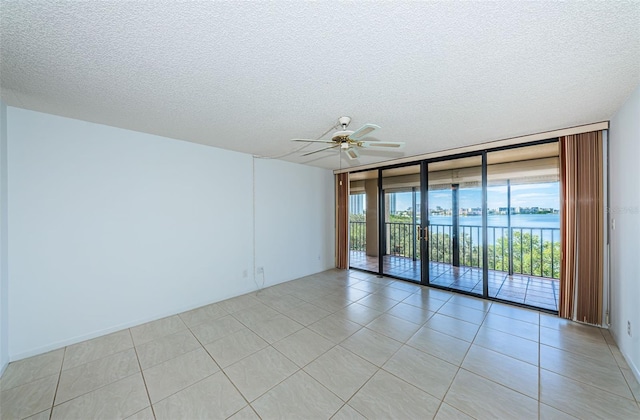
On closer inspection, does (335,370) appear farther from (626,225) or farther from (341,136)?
(626,225)

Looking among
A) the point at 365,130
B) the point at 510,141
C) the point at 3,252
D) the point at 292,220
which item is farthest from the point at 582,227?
the point at 3,252

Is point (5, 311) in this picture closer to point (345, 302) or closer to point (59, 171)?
point (59, 171)

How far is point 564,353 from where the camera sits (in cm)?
224

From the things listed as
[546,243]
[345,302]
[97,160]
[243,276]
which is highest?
[97,160]

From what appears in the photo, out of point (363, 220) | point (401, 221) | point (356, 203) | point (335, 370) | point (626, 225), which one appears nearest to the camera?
point (335, 370)

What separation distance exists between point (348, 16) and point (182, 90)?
151 centimetres

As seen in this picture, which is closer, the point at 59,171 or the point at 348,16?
the point at 348,16

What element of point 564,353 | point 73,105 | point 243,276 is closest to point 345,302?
point 243,276

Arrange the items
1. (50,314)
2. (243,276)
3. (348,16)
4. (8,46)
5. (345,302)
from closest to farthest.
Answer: (348,16) → (8,46) → (50,314) → (345,302) → (243,276)

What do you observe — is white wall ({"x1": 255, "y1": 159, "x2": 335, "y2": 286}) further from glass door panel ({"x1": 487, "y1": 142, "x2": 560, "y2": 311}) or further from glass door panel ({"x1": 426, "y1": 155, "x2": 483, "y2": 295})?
glass door panel ({"x1": 487, "y1": 142, "x2": 560, "y2": 311})

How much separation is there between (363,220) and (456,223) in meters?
2.37

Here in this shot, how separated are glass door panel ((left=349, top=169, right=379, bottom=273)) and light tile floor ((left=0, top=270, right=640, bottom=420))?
2.86 metres

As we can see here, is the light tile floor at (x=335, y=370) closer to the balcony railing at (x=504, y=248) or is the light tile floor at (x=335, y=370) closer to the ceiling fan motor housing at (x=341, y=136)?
the balcony railing at (x=504, y=248)

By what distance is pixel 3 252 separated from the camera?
2.09 meters
